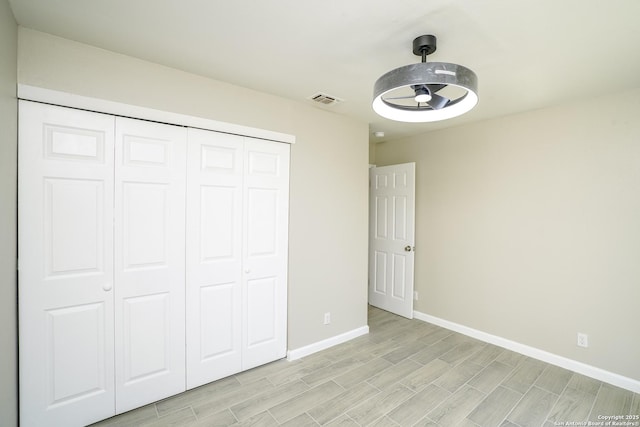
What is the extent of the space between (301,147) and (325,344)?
201 centimetres

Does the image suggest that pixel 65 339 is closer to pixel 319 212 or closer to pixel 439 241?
pixel 319 212

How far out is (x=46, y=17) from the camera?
5.20 feet

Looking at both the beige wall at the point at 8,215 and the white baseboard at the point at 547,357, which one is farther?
the white baseboard at the point at 547,357

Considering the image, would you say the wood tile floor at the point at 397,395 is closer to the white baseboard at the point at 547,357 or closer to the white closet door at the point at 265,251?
the white baseboard at the point at 547,357

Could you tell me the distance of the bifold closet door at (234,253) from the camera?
226 centimetres

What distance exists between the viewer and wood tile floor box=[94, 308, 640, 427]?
1.98m

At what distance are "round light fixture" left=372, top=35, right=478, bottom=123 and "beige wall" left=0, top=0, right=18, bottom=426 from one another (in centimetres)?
187

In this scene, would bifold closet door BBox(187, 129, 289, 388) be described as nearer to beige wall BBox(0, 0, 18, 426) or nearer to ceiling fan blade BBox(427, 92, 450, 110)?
beige wall BBox(0, 0, 18, 426)

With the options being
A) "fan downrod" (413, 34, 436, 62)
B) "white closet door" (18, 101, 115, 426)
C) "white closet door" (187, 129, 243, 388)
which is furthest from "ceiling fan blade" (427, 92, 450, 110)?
"white closet door" (18, 101, 115, 426)

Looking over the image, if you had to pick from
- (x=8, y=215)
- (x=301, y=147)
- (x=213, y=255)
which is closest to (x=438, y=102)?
(x=301, y=147)

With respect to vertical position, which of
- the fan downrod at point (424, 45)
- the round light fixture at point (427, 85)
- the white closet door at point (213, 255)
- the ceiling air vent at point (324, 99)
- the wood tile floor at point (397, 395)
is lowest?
the wood tile floor at point (397, 395)

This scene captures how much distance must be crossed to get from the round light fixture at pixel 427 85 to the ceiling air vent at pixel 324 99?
0.98 m

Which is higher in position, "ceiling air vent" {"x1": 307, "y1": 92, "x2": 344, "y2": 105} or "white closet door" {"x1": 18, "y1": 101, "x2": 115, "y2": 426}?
"ceiling air vent" {"x1": 307, "y1": 92, "x2": 344, "y2": 105}

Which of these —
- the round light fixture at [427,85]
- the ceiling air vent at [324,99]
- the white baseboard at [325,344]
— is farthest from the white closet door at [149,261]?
the round light fixture at [427,85]
